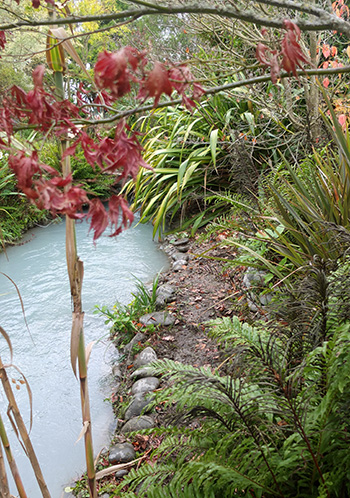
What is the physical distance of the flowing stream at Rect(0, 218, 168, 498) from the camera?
2082mm

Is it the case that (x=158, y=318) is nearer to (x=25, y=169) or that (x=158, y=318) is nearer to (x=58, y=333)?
(x=58, y=333)

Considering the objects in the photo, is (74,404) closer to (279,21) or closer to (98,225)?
(98,225)

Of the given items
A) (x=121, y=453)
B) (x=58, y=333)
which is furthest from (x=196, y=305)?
(x=121, y=453)

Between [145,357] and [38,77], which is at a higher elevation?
[38,77]

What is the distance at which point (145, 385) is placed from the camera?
2.21 meters

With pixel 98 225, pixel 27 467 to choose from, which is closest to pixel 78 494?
pixel 27 467

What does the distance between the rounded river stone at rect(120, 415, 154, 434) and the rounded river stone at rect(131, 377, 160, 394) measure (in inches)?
7.6

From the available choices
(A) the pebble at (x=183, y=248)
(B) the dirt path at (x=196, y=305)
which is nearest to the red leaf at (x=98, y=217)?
(B) the dirt path at (x=196, y=305)

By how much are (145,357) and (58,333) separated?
0.97 meters

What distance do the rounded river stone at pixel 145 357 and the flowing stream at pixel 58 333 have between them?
0.85ft

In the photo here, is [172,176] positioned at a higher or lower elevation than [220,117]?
lower

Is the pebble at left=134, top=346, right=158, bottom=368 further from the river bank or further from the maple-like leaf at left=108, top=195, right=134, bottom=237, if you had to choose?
the maple-like leaf at left=108, top=195, right=134, bottom=237

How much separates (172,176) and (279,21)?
3.83 meters

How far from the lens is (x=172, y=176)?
466 cm
